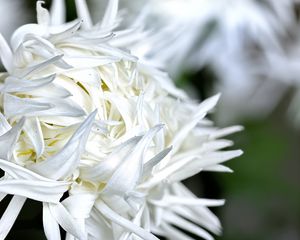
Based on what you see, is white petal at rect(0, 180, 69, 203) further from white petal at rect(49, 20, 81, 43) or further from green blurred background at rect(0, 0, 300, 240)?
green blurred background at rect(0, 0, 300, 240)

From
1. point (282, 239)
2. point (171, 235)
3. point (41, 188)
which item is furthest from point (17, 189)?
point (282, 239)

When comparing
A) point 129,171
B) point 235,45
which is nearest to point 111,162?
point 129,171

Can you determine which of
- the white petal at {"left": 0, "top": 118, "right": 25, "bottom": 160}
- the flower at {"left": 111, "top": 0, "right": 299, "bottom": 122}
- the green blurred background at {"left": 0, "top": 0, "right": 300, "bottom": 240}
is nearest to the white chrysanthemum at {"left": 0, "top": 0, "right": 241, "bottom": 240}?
the white petal at {"left": 0, "top": 118, "right": 25, "bottom": 160}

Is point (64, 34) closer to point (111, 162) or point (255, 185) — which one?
point (111, 162)

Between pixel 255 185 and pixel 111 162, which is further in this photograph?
pixel 255 185

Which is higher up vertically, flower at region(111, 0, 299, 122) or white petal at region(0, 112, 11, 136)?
white petal at region(0, 112, 11, 136)

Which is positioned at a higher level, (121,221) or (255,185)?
(121,221)

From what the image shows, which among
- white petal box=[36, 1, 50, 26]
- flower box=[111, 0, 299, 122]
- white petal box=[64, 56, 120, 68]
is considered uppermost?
white petal box=[36, 1, 50, 26]

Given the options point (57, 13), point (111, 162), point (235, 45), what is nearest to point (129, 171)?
point (111, 162)

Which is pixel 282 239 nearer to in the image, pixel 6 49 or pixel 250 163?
pixel 250 163
